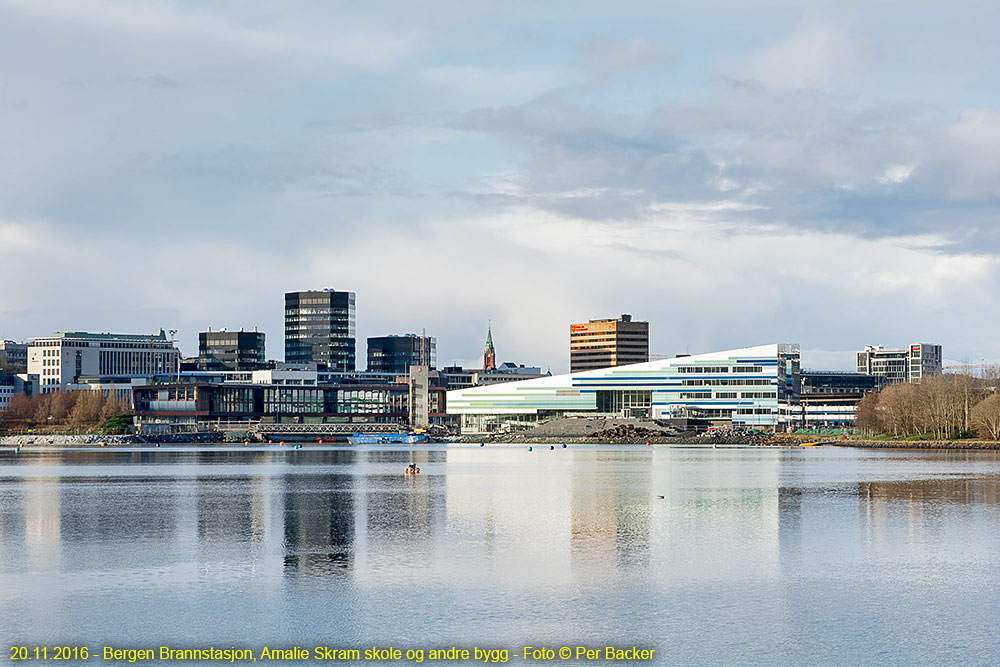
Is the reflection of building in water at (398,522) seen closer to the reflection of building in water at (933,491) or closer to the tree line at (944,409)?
the reflection of building in water at (933,491)

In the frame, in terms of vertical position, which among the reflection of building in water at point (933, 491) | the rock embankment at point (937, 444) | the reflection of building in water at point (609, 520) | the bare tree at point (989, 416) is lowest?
the rock embankment at point (937, 444)

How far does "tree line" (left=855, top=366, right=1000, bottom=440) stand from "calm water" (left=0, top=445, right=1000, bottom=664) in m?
100

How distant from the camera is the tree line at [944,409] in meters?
167

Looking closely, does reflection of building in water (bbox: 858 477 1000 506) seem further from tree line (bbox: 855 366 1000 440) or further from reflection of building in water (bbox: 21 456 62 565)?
tree line (bbox: 855 366 1000 440)

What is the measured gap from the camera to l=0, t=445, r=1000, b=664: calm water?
2953 cm

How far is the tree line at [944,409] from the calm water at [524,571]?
10019 cm

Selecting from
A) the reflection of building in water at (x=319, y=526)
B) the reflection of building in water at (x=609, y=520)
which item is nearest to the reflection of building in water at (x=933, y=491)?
the reflection of building in water at (x=609, y=520)

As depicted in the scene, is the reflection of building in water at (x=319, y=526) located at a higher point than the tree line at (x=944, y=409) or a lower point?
lower

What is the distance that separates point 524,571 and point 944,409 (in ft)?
490

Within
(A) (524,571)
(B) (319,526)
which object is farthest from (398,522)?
(A) (524,571)

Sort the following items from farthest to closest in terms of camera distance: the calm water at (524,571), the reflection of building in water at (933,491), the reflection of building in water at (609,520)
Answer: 1. the reflection of building in water at (933,491)
2. the reflection of building in water at (609,520)
3. the calm water at (524,571)

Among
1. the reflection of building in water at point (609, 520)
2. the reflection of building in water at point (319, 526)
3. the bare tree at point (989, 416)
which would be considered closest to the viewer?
the reflection of building in water at point (319, 526)

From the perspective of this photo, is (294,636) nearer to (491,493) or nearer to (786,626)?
(786,626)

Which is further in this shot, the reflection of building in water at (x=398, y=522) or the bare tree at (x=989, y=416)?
the bare tree at (x=989, y=416)
